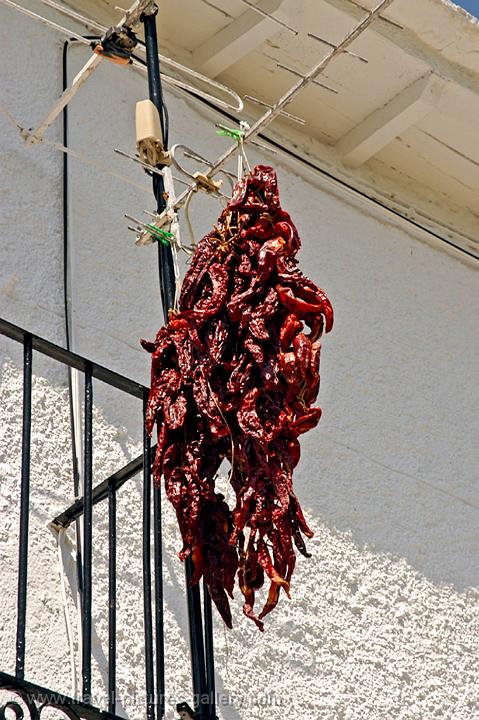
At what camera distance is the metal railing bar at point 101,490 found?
3979mm

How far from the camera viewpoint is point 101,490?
163 inches

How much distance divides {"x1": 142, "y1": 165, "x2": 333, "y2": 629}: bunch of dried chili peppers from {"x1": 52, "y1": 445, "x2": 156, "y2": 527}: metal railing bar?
52 centimetres

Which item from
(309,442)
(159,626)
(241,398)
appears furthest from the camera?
(309,442)

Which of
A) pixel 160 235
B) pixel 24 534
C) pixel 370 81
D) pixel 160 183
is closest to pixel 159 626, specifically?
pixel 24 534

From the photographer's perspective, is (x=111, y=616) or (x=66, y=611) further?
(x=66, y=611)

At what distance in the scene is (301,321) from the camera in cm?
340

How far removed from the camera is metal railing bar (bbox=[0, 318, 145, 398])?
3664 mm

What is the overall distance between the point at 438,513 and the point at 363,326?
773mm

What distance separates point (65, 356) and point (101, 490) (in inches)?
22.0

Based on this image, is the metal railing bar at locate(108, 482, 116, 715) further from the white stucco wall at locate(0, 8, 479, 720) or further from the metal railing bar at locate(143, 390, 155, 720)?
the white stucco wall at locate(0, 8, 479, 720)

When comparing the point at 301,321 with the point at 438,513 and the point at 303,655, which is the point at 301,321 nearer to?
the point at 303,655

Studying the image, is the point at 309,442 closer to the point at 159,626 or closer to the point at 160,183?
the point at 160,183

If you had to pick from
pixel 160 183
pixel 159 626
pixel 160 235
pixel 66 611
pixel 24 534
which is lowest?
pixel 159 626

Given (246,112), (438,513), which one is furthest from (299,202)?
(438,513)
